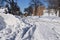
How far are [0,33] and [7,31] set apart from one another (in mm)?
346

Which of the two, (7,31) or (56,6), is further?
(56,6)

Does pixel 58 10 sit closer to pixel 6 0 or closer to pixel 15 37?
pixel 6 0

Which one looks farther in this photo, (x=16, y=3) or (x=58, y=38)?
(x=16, y=3)

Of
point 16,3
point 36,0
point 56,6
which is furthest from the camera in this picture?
point 36,0

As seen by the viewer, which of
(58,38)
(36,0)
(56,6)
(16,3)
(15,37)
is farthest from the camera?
(36,0)

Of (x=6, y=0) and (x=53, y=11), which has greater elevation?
(x=6, y=0)

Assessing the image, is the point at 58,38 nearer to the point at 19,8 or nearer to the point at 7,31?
the point at 7,31

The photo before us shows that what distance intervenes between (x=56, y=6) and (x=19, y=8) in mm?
7645

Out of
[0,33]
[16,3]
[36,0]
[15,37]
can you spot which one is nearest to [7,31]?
[0,33]

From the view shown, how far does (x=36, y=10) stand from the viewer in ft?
123

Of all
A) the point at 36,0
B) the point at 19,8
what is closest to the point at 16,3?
the point at 19,8

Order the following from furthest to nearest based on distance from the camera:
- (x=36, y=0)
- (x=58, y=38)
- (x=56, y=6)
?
(x=36, y=0)
(x=56, y=6)
(x=58, y=38)

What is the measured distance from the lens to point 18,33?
626 cm

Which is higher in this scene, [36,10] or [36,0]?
[36,0]
